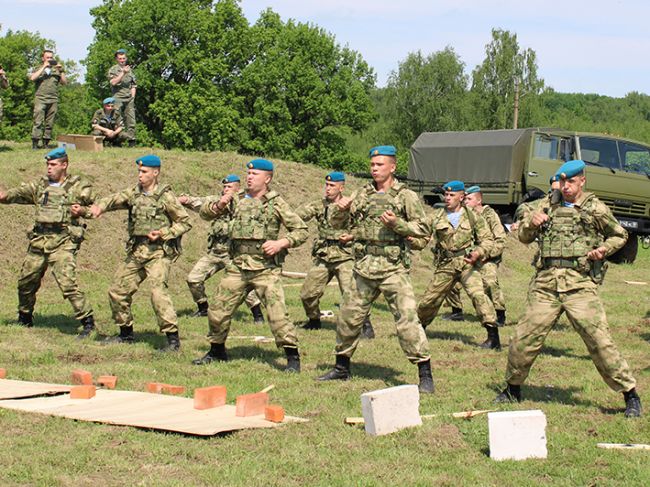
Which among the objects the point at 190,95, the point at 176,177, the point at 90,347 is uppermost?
the point at 190,95

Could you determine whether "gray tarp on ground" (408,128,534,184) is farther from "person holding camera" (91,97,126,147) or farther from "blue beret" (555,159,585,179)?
"blue beret" (555,159,585,179)

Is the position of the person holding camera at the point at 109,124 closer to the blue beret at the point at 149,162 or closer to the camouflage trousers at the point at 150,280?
the blue beret at the point at 149,162

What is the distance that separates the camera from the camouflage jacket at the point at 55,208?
36.6ft

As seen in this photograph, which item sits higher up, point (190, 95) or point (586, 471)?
point (190, 95)

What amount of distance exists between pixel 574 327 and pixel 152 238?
4.94m

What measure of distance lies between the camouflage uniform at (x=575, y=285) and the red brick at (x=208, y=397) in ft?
8.52

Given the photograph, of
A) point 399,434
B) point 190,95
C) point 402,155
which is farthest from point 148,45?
point 399,434

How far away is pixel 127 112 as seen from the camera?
21656mm

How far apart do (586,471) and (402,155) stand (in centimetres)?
6100

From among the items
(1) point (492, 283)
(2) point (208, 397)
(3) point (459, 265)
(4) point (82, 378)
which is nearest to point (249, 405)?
(2) point (208, 397)

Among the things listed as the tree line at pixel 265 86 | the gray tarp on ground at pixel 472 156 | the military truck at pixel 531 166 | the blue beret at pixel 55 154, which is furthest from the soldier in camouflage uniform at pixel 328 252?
the tree line at pixel 265 86

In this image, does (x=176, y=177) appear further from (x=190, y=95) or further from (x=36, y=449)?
(x=190, y=95)

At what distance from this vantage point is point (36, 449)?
6.25m

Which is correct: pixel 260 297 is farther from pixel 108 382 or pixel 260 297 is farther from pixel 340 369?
pixel 108 382
